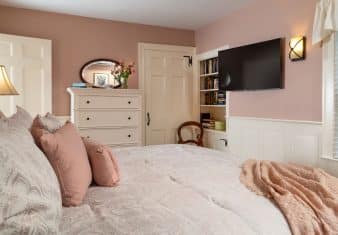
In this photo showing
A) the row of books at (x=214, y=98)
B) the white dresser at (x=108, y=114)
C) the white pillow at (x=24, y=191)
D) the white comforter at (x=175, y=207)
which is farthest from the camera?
the row of books at (x=214, y=98)

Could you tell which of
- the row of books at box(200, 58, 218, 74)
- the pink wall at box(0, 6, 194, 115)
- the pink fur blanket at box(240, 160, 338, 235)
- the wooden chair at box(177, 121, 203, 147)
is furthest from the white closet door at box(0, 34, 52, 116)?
the pink fur blanket at box(240, 160, 338, 235)

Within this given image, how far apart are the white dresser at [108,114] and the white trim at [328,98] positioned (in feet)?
7.93

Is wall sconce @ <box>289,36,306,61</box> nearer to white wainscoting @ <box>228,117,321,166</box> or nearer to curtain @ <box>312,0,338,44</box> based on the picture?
curtain @ <box>312,0,338,44</box>

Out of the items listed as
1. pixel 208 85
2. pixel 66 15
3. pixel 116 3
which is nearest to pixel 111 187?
pixel 116 3

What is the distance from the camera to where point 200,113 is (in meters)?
5.22

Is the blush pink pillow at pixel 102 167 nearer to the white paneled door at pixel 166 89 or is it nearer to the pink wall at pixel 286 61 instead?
the pink wall at pixel 286 61

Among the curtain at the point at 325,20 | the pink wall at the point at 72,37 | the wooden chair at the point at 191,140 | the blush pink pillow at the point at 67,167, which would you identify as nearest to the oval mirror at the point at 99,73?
the pink wall at the point at 72,37

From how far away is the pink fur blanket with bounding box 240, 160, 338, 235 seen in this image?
128cm

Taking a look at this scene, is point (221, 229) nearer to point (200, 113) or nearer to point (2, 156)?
point (2, 156)

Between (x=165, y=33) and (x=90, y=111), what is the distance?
1919 millimetres

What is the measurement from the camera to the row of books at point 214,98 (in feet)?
15.2

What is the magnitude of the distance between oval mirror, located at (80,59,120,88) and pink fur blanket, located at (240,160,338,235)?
10.3 feet

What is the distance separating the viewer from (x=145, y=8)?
13.2 ft

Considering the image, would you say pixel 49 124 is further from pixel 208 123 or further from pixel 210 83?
pixel 210 83
